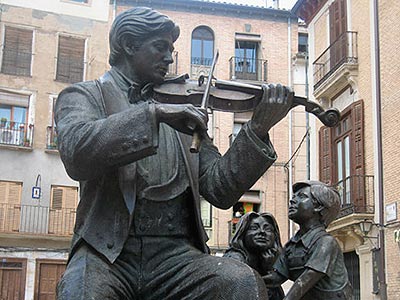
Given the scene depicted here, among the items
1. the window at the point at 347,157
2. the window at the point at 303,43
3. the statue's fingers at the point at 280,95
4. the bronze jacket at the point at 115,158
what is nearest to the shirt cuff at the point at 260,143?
the bronze jacket at the point at 115,158

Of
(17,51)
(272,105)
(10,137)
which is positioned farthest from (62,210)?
(272,105)

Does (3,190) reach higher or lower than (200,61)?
lower

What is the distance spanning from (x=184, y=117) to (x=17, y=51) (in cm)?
2626

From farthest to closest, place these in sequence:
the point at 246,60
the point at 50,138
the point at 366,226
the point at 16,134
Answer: the point at 246,60, the point at 50,138, the point at 16,134, the point at 366,226

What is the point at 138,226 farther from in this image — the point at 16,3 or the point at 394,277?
the point at 16,3

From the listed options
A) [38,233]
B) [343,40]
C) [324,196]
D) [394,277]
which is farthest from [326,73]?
[324,196]

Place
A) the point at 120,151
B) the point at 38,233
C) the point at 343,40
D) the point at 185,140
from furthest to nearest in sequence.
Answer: the point at 38,233
the point at 343,40
the point at 185,140
the point at 120,151

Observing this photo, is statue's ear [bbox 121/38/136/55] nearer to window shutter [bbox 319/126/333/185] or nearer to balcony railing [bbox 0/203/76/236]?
window shutter [bbox 319/126/333/185]

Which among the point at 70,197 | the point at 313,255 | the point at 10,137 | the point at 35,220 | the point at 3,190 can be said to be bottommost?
the point at 313,255

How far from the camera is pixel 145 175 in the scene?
2.90m

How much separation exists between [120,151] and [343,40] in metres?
18.7

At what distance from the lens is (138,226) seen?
2.85m

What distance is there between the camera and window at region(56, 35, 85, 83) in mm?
28203

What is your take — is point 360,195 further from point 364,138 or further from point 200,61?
point 200,61
